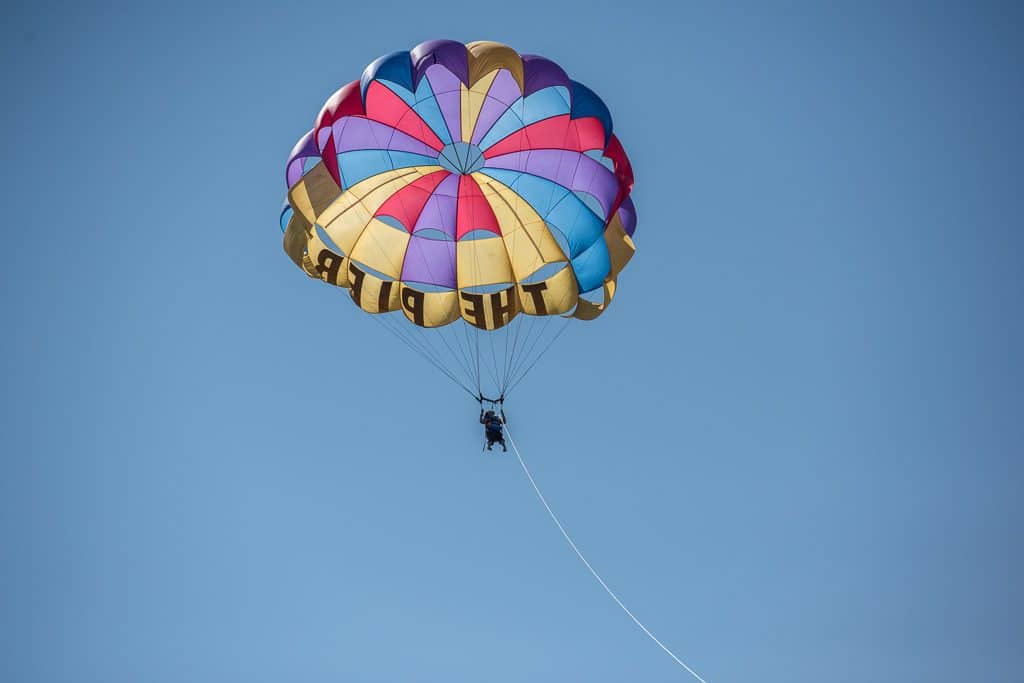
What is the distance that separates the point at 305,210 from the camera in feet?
87.2

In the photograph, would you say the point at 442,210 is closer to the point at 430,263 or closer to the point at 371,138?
the point at 430,263

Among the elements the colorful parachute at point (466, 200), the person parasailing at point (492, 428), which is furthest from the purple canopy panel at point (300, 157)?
the person parasailing at point (492, 428)

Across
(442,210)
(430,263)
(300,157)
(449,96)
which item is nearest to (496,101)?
(449,96)

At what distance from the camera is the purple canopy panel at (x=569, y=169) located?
26.1 meters

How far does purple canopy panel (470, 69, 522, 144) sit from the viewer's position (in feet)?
85.6

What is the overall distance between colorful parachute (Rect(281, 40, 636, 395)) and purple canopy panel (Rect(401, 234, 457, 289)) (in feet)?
0.06

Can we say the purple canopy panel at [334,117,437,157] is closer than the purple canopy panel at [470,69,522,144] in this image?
Yes

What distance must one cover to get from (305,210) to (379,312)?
2.46 m

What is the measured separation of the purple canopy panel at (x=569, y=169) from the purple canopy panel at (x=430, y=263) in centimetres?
188

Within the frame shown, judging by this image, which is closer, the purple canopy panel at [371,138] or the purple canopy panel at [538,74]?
the purple canopy panel at [538,74]

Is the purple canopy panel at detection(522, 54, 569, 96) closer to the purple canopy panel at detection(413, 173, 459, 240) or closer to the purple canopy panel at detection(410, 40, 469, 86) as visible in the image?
the purple canopy panel at detection(410, 40, 469, 86)

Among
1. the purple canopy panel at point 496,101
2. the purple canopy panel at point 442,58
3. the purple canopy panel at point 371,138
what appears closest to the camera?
the purple canopy panel at point 442,58

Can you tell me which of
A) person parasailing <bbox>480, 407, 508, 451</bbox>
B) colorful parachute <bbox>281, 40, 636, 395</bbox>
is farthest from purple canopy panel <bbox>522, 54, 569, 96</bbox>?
person parasailing <bbox>480, 407, 508, 451</bbox>

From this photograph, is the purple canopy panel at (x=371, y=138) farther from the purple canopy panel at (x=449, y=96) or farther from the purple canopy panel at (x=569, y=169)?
the purple canopy panel at (x=569, y=169)
